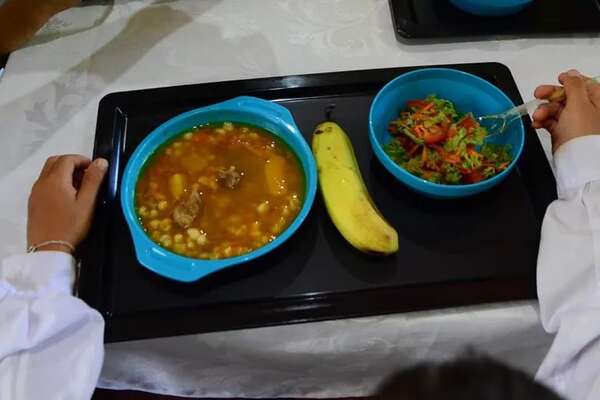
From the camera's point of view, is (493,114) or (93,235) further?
(493,114)

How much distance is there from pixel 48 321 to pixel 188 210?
0.85 feet

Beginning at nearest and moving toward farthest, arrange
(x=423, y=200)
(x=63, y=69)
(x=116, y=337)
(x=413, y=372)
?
(x=413, y=372), (x=116, y=337), (x=423, y=200), (x=63, y=69)

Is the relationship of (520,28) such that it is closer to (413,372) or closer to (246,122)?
(246,122)

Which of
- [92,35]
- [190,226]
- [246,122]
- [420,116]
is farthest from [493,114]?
[92,35]

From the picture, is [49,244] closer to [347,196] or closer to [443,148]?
[347,196]

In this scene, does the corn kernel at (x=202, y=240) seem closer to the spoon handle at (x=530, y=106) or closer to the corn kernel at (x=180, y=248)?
the corn kernel at (x=180, y=248)

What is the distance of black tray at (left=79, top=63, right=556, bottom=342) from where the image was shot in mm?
839

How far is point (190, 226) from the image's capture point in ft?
2.99

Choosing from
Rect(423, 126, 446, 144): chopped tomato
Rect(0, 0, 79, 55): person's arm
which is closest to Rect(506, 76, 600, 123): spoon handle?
Rect(423, 126, 446, 144): chopped tomato

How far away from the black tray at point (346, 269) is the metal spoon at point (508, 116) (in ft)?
0.22

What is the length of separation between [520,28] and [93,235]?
0.95 metres

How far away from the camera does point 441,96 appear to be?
3.44 ft

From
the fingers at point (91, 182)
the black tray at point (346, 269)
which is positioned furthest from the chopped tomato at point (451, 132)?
the fingers at point (91, 182)

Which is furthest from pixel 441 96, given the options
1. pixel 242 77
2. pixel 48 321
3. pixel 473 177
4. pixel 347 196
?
pixel 48 321
